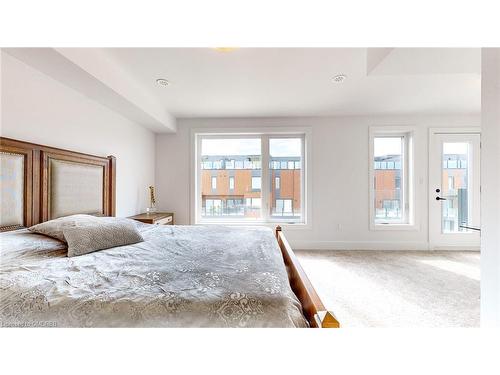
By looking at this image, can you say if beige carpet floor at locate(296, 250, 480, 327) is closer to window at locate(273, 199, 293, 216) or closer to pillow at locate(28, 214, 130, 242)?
window at locate(273, 199, 293, 216)

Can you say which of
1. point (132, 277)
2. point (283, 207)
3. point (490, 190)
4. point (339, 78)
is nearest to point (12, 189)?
point (132, 277)

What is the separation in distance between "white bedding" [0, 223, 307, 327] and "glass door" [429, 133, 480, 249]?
3943 millimetres

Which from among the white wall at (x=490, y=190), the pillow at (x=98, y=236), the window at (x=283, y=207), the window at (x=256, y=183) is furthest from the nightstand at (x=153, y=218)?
the white wall at (x=490, y=190)

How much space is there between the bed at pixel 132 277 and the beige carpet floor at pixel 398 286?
3.47ft

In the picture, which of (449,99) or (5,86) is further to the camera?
(449,99)

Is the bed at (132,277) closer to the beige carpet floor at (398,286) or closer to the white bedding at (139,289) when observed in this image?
the white bedding at (139,289)

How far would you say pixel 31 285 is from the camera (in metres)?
0.93

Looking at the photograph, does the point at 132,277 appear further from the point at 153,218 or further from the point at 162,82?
the point at 162,82

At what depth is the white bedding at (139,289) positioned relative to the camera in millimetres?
806

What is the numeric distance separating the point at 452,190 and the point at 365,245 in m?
1.78
